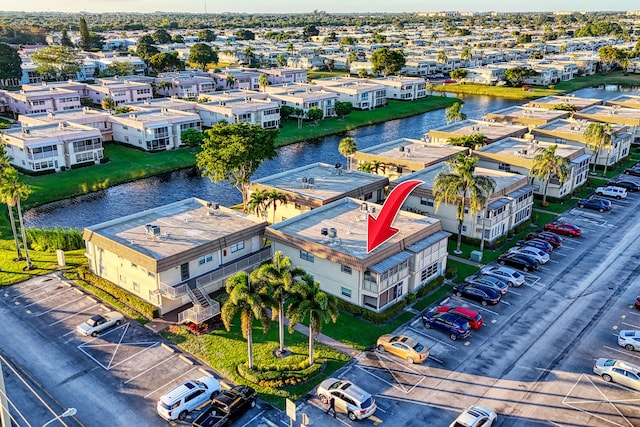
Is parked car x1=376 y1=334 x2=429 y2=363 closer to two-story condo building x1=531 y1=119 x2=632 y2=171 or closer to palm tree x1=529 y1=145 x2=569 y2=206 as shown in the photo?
palm tree x1=529 y1=145 x2=569 y2=206

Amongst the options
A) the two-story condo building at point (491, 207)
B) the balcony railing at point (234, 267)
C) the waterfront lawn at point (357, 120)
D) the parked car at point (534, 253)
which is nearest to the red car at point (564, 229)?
the two-story condo building at point (491, 207)

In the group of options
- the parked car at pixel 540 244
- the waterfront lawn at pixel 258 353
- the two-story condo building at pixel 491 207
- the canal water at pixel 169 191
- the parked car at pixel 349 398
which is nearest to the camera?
the parked car at pixel 349 398

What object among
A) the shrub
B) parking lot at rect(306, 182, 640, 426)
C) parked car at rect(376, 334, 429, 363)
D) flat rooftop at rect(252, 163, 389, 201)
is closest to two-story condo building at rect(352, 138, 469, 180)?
flat rooftop at rect(252, 163, 389, 201)

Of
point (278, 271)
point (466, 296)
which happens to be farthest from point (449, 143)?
point (278, 271)

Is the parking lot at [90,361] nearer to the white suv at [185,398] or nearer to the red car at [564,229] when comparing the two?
the white suv at [185,398]

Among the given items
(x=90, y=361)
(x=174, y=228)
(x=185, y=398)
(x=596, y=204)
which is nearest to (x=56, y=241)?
(x=174, y=228)
